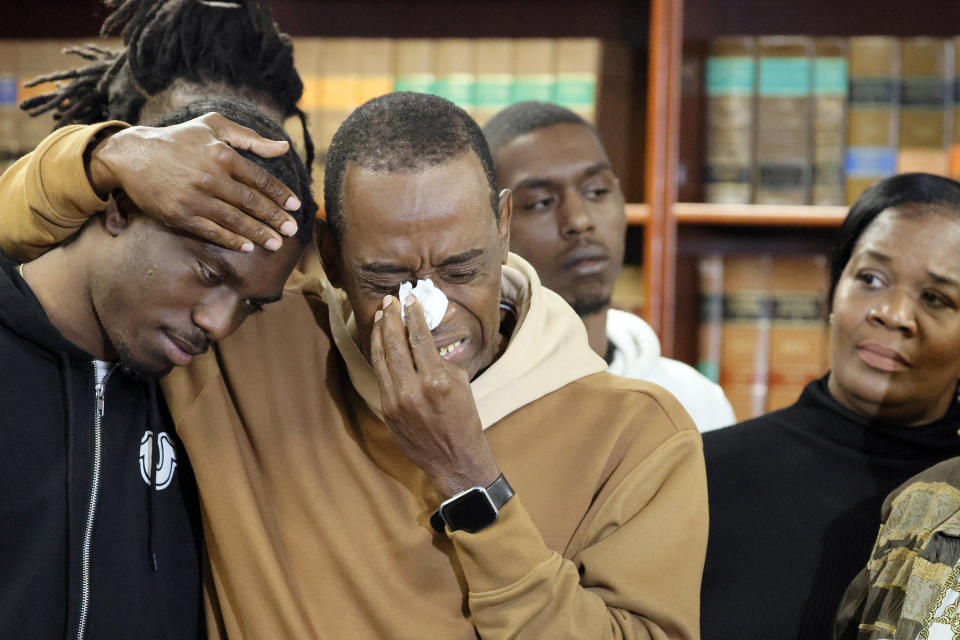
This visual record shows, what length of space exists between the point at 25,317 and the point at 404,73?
1643mm

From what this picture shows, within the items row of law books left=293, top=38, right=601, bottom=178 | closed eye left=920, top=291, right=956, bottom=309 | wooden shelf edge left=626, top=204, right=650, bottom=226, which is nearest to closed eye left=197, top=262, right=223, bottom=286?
closed eye left=920, top=291, right=956, bottom=309

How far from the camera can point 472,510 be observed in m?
1.26

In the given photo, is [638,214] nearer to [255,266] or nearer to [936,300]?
[936,300]

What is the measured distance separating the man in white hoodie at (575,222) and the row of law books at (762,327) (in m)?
0.53

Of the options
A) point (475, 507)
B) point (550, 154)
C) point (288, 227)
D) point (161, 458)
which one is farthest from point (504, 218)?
point (550, 154)

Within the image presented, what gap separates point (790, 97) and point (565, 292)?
0.96 m

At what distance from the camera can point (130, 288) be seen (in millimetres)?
1315

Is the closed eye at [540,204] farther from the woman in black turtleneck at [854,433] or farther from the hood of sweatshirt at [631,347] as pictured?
the woman in black turtleneck at [854,433]

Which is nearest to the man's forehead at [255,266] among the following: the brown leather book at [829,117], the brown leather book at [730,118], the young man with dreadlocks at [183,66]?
the young man with dreadlocks at [183,66]

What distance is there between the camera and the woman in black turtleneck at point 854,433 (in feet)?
5.42

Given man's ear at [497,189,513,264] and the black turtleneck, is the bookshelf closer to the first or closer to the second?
the black turtleneck

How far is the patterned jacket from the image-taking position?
125cm

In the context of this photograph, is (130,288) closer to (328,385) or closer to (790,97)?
(328,385)

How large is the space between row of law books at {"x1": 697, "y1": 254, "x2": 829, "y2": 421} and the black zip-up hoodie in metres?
1.72
